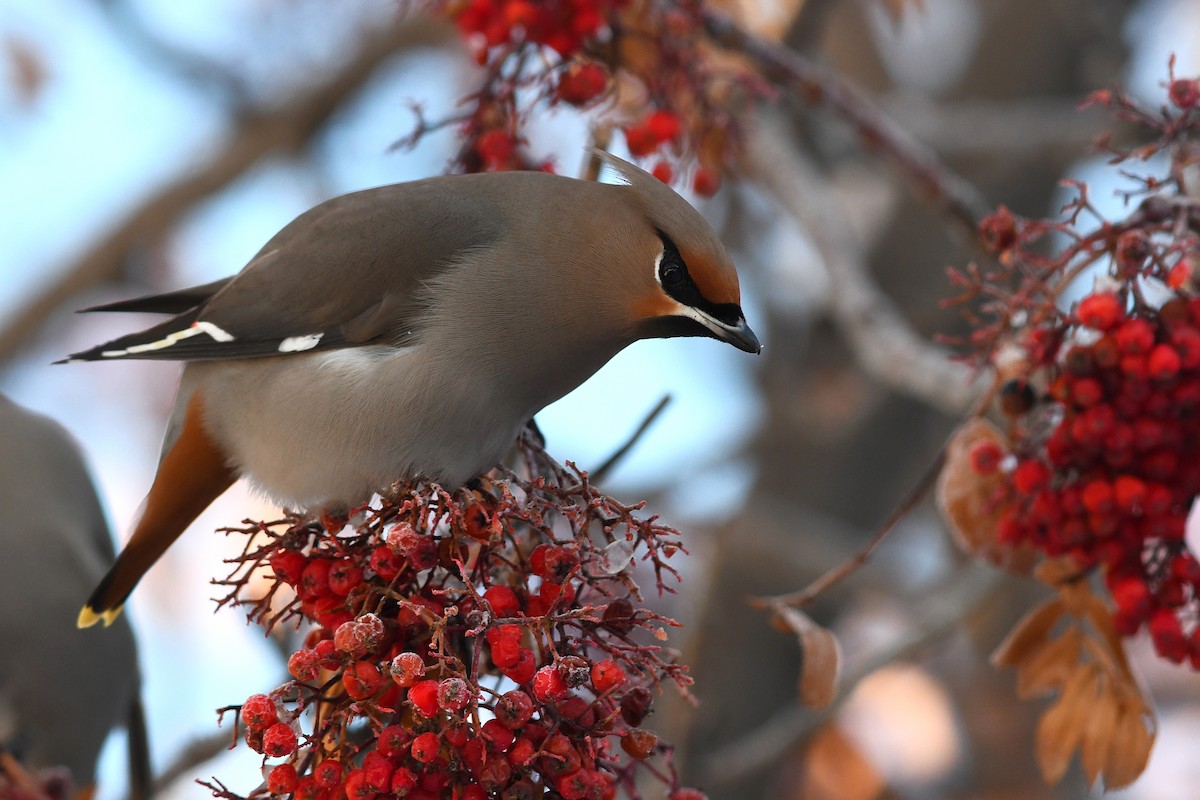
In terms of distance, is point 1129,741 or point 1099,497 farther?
point 1129,741

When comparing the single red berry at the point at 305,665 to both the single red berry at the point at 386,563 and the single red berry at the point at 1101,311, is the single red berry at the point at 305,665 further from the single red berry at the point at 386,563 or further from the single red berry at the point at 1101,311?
the single red berry at the point at 1101,311

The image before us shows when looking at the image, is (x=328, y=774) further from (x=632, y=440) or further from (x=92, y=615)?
(x=92, y=615)

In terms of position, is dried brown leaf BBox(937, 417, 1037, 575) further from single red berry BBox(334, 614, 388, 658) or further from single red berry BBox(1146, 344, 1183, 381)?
single red berry BBox(334, 614, 388, 658)

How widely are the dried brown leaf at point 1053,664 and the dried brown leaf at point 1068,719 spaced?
2cm

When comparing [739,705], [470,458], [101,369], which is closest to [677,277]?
[470,458]

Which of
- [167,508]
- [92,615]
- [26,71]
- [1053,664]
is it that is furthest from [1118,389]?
[26,71]

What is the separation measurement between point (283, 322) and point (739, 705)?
286 centimetres

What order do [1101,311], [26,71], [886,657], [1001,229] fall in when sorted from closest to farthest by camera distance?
[1101,311]
[1001,229]
[886,657]
[26,71]

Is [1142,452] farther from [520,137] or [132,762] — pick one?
[132,762]

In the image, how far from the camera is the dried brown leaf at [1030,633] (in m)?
2.36

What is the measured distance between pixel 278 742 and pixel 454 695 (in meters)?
0.27

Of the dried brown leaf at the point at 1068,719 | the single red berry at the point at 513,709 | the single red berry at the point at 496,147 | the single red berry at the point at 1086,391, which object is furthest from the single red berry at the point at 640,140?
the single red berry at the point at 513,709

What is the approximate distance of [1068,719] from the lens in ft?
7.61

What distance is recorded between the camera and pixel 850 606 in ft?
19.1
